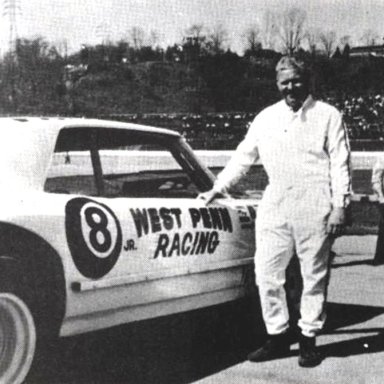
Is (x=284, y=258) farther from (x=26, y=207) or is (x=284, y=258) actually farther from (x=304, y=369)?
(x=26, y=207)

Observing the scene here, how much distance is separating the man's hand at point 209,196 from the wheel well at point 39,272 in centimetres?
137

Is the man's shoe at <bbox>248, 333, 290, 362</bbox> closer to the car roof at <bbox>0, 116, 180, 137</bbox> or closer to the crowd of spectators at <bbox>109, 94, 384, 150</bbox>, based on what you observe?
the car roof at <bbox>0, 116, 180, 137</bbox>

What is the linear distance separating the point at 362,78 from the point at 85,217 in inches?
3404

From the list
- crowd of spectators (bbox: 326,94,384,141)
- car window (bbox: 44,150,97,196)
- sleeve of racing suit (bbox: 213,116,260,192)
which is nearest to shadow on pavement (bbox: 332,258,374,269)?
sleeve of racing suit (bbox: 213,116,260,192)

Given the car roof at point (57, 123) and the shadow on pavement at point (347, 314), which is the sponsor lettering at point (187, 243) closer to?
the car roof at point (57, 123)

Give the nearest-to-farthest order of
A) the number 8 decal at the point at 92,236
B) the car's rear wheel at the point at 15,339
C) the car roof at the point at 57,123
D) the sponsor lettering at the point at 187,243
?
the car's rear wheel at the point at 15,339 < the number 8 decal at the point at 92,236 < the car roof at the point at 57,123 < the sponsor lettering at the point at 187,243

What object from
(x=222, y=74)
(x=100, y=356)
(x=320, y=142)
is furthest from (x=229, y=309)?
(x=222, y=74)

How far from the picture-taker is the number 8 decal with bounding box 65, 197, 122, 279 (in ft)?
13.5

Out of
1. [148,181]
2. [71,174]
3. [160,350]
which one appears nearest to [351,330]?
[160,350]

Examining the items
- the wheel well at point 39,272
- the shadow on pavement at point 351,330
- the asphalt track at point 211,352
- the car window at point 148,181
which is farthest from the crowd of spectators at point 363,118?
the wheel well at point 39,272

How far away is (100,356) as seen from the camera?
5.06m

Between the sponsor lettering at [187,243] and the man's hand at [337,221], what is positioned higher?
the man's hand at [337,221]

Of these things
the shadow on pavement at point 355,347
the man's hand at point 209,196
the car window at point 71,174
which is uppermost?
the car window at point 71,174

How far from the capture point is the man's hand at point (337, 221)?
15.1 feet
